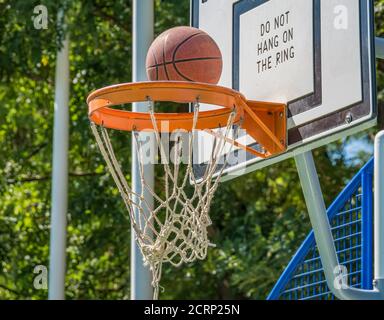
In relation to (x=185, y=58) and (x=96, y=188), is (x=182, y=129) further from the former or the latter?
(x=96, y=188)

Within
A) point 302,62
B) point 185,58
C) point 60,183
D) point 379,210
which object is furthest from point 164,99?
point 60,183

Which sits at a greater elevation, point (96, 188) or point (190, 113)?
point (96, 188)

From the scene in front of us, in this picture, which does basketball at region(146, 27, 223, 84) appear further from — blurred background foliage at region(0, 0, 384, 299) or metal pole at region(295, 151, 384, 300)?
blurred background foliage at region(0, 0, 384, 299)

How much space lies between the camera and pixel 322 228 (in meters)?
5.95

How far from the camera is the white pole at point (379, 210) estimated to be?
19.7 feet

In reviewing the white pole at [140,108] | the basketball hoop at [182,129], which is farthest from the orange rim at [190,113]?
the white pole at [140,108]

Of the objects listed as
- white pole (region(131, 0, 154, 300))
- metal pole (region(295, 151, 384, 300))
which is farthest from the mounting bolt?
white pole (region(131, 0, 154, 300))

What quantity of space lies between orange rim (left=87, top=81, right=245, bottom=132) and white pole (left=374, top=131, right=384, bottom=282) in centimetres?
91

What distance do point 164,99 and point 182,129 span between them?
0.39 metres

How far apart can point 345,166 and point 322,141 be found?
623 centimetres

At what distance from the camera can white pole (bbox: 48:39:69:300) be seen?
10117 millimetres

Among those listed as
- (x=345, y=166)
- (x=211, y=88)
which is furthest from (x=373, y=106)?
(x=345, y=166)
